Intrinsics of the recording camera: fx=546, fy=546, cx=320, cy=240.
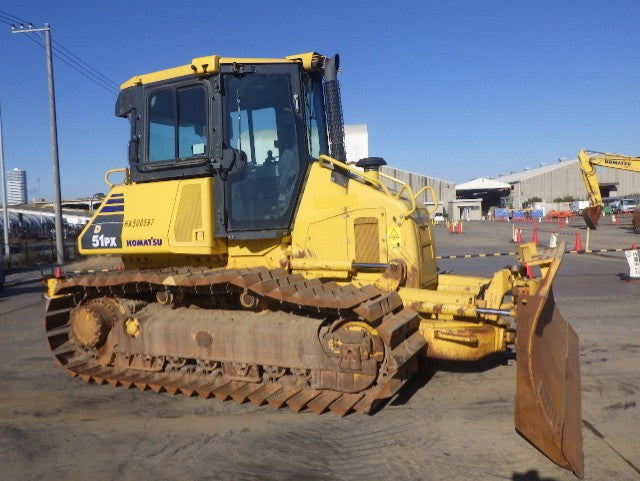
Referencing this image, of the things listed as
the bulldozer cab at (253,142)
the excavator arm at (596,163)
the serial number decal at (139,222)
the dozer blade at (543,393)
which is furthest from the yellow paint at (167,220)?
the excavator arm at (596,163)

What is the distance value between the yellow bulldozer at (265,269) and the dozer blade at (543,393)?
0.21m

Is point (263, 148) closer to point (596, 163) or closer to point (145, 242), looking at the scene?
point (145, 242)

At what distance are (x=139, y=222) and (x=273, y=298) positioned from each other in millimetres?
2039

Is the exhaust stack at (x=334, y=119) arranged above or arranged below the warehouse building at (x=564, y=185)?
below

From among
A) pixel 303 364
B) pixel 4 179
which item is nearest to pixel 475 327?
pixel 303 364

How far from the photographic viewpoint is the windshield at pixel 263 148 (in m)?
5.68

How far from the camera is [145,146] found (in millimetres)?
6168

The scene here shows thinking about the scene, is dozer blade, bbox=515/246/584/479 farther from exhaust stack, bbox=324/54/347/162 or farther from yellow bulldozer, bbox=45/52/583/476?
exhaust stack, bbox=324/54/347/162

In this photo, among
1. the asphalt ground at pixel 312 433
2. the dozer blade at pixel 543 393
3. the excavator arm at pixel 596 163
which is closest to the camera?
the dozer blade at pixel 543 393

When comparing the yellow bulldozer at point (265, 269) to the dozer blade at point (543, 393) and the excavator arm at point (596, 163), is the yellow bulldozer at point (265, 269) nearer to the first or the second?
the dozer blade at point (543, 393)

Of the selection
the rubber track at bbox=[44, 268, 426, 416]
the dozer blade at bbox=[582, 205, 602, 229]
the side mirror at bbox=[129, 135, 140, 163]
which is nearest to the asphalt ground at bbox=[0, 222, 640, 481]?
the rubber track at bbox=[44, 268, 426, 416]

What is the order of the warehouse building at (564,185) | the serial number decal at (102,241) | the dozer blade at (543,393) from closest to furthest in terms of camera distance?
the dozer blade at (543,393)
the serial number decal at (102,241)
the warehouse building at (564,185)

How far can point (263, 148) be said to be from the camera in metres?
5.75

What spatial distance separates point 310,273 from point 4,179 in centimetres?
2246
